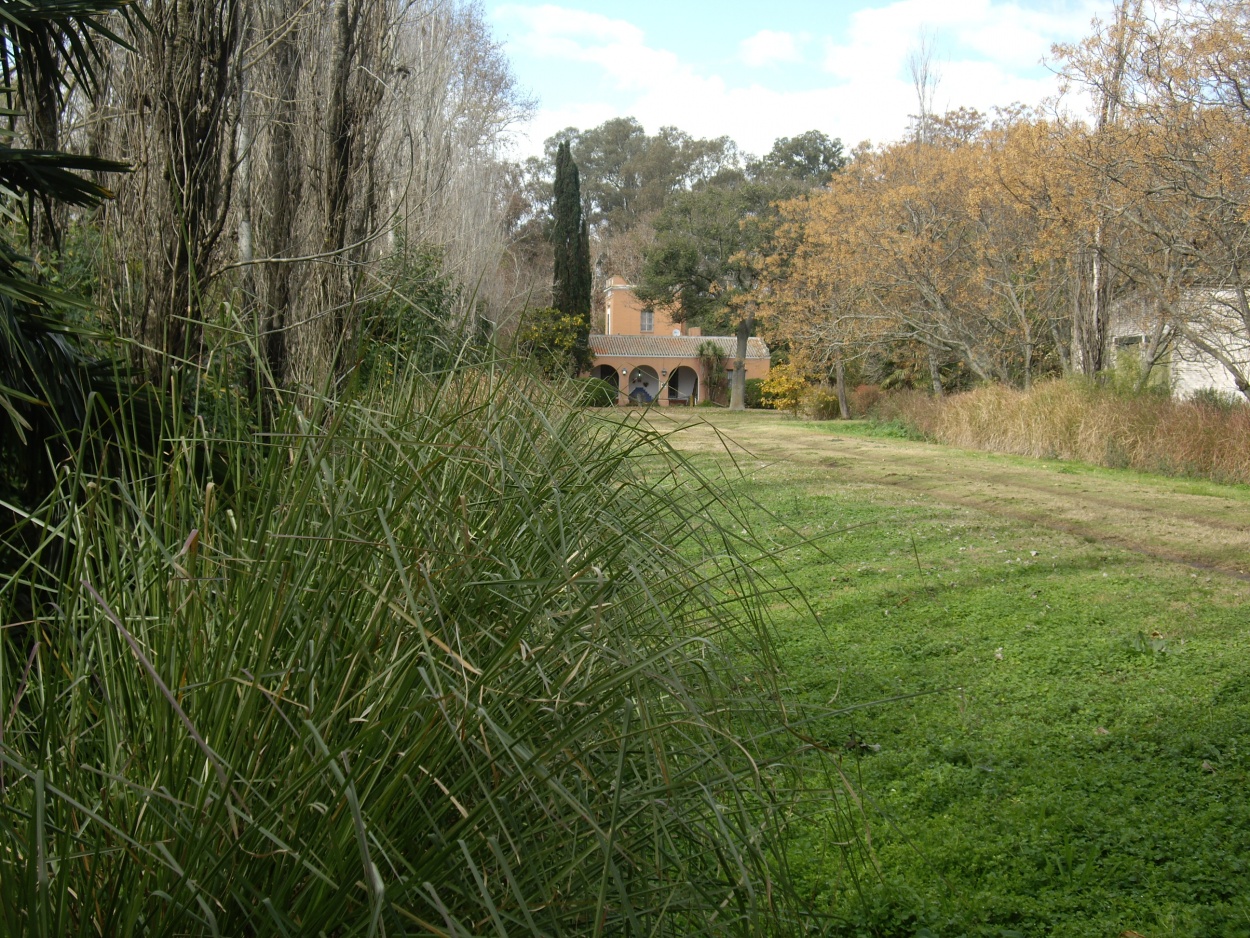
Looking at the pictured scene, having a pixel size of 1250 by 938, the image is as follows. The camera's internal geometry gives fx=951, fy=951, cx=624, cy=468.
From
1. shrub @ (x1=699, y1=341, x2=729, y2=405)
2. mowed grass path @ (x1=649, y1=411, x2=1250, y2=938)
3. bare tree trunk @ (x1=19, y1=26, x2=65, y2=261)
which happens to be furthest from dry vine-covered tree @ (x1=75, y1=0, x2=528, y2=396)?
shrub @ (x1=699, y1=341, x2=729, y2=405)

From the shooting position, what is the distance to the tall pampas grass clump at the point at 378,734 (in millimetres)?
1104

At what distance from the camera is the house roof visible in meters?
44.2

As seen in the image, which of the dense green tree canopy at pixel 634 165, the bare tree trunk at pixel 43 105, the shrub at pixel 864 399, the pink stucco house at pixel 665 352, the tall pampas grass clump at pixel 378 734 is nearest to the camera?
the tall pampas grass clump at pixel 378 734

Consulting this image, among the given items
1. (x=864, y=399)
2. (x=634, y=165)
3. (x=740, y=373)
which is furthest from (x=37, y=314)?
(x=634, y=165)

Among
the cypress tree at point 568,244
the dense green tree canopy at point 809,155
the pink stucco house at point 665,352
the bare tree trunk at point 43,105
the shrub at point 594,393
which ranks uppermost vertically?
the dense green tree canopy at point 809,155

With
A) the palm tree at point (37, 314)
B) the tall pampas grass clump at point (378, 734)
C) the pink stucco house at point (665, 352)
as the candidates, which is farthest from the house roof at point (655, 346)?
the tall pampas grass clump at point (378, 734)

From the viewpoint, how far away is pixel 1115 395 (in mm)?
12594

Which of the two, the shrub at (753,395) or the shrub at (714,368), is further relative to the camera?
the shrub at (714,368)

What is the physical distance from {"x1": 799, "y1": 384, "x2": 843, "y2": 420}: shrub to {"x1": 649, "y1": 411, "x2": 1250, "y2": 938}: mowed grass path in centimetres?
1781

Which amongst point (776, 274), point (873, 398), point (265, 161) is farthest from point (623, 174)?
point (265, 161)

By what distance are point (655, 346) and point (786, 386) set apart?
18547 mm

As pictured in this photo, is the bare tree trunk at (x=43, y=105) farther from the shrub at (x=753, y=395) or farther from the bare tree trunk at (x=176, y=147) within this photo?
the shrub at (x=753, y=395)

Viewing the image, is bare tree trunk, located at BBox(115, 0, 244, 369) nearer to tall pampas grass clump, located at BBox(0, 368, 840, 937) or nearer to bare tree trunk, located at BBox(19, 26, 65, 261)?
bare tree trunk, located at BBox(19, 26, 65, 261)

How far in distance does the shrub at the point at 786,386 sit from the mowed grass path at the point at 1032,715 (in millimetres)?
19421
